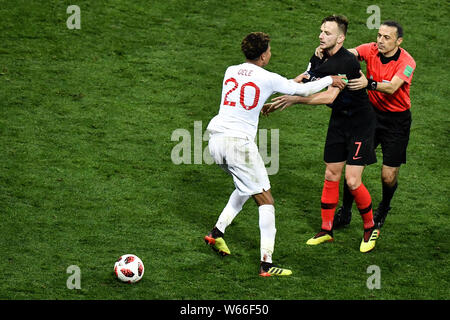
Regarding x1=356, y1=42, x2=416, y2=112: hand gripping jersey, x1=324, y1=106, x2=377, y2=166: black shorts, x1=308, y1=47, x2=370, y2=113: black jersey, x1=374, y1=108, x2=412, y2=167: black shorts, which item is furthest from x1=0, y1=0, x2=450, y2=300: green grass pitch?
x1=308, y1=47, x2=370, y2=113: black jersey

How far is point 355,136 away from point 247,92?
5.88ft

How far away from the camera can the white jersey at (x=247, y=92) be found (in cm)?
858

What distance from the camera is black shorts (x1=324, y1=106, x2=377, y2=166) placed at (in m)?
9.61

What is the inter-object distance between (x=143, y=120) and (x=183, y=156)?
1369mm

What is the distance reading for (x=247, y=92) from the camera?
859cm

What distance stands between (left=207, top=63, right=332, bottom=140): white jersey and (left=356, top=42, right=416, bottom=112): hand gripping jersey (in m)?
1.57

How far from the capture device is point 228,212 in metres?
9.47

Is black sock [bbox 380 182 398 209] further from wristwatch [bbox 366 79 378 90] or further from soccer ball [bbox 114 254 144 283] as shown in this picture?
soccer ball [bbox 114 254 144 283]

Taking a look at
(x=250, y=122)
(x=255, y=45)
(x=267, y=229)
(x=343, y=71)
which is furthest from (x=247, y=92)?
(x=267, y=229)

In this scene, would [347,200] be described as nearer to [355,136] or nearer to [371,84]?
[355,136]

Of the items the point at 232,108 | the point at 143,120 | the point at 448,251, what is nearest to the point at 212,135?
the point at 232,108

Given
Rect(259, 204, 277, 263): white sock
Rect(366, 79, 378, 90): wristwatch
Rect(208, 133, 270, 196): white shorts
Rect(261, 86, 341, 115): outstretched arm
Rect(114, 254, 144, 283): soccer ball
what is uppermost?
Rect(366, 79, 378, 90): wristwatch

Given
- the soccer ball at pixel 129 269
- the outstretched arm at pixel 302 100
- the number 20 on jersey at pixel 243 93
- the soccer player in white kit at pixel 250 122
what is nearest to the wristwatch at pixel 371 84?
the outstretched arm at pixel 302 100

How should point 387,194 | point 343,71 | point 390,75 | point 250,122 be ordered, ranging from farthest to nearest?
point 387,194 → point 390,75 → point 343,71 → point 250,122
